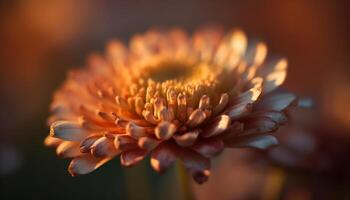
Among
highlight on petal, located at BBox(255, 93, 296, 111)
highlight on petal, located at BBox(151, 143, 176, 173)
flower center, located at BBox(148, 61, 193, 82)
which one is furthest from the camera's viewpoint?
flower center, located at BBox(148, 61, 193, 82)

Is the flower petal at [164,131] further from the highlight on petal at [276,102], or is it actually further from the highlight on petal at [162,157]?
the highlight on petal at [276,102]

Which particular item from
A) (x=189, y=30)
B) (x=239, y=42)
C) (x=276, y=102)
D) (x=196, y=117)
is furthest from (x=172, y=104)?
(x=189, y=30)

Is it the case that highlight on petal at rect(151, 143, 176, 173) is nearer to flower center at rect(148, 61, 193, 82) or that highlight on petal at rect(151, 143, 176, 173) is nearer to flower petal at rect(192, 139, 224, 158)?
flower petal at rect(192, 139, 224, 158)

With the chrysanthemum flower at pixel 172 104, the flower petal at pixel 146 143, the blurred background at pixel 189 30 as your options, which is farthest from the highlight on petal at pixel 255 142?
the blurred background at pixel 189 30

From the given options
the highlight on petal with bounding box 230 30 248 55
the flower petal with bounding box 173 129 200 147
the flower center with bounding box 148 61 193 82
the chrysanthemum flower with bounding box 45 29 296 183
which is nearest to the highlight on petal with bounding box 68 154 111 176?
the chrysanthemum flower with bounding box 45 29 296 183

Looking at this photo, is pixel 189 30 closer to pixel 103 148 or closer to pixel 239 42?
pixel 239 42
